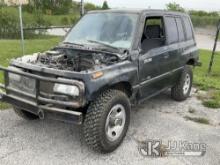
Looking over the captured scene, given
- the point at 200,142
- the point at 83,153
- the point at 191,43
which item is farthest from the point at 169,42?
the point at 83,153

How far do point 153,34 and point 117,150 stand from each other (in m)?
2.38

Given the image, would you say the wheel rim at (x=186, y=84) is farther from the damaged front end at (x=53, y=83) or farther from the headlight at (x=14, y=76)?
the headlight at (x=14, y=76)

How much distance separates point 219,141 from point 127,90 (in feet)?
5.35

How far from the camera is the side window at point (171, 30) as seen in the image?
5649mm

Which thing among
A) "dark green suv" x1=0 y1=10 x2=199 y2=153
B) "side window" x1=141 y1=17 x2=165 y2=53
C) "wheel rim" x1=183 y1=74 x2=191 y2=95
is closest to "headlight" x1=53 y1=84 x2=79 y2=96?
"dark green suv" x1=0 y1=10 x2=199 y2=153

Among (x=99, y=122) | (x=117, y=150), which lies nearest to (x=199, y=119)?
(x=117, y=150)

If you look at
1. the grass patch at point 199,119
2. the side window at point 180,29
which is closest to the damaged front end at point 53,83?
the grass patch at point 199,119

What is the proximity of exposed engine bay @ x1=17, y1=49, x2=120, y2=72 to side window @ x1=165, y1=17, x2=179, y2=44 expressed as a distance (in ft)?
5.45

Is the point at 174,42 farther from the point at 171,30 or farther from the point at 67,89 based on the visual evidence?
the point at 67,89

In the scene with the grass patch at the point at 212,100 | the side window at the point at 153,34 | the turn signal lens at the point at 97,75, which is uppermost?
the side window at the point at 153,34

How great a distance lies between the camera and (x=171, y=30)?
5.77 m

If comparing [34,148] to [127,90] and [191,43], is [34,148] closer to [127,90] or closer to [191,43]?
[127,90]

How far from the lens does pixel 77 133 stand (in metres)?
4.65

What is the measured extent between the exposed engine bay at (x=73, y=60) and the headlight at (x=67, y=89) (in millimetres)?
461
